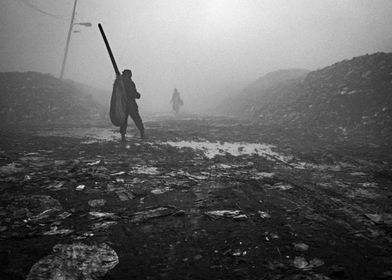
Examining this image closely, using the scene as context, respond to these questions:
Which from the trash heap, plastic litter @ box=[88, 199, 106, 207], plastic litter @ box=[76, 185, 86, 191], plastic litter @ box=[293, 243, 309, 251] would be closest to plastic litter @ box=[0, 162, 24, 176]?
plastic litter @ box=[76, 185, 86, 191]

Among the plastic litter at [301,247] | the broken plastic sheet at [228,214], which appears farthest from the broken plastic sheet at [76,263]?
the plastic litter at [301,247]

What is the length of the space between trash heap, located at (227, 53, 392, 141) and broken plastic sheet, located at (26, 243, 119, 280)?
968 centimetres

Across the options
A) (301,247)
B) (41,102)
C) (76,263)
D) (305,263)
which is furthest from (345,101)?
(41,102)

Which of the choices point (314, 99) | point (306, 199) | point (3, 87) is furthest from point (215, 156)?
point (3, 87)

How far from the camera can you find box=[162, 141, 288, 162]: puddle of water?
20.6 feet

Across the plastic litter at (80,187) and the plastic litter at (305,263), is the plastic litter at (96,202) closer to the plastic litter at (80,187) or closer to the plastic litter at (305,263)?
the plastic litter at (80,187)

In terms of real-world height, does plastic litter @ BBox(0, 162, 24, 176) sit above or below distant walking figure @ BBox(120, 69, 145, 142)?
below

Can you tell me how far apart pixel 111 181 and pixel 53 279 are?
2196mm

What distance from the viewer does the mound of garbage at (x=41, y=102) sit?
502 inches

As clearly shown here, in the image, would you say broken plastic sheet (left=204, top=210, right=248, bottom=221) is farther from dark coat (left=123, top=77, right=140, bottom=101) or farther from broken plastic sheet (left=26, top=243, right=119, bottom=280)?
dark coat (left=123, top=77, right=140, bottom=101)

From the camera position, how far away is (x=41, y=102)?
14469mm

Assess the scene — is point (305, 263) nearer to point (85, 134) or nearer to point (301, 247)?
point (301, 247)

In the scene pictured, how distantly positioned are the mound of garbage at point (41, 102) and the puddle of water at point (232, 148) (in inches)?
345

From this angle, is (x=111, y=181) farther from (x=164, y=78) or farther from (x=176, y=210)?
(x=164, y=78)
